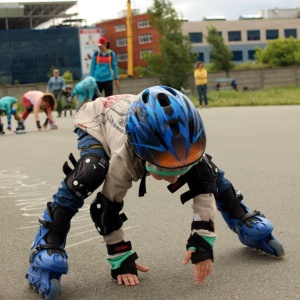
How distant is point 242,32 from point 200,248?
4697 inches

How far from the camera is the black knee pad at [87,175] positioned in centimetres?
318

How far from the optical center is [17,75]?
107 metres

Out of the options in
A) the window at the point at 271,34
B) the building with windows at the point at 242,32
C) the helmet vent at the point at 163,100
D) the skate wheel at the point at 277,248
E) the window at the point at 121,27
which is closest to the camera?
the helmet vent at the point at 163,100

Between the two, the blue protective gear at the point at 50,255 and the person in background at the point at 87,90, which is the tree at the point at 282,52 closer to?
the person in background at the point at 87,90

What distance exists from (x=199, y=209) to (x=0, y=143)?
11.2 metres

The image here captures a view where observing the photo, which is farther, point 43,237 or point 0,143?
point 0,143

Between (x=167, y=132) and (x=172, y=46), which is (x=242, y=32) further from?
(x=167, y=132)

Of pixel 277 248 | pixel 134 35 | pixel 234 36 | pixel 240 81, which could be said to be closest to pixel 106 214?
pixel 277 248

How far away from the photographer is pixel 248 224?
3750 millimetres

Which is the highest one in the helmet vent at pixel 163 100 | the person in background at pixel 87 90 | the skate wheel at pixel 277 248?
the helmet vent at pixel 163 100

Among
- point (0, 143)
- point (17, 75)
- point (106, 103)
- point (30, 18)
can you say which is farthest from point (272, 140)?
point (30, 18)

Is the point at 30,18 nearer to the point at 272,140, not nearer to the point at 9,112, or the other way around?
the point at 9,112

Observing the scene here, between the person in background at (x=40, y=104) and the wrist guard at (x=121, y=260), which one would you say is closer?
the wrist guard at (x=121, y=260)

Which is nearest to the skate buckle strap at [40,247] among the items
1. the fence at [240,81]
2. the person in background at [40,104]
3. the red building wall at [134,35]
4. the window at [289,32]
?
the person in background at [40,104]
